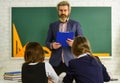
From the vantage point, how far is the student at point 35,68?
2.55m

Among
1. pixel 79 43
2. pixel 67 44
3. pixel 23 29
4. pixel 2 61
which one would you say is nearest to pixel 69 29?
pixel 67 44

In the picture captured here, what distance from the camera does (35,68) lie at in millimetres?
2555

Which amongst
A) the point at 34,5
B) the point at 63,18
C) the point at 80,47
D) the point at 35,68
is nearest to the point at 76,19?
the point at 34,5

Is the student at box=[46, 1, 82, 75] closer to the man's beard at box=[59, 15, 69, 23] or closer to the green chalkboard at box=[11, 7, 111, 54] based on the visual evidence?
the man's beard at box=[59, 15, 69, 23]

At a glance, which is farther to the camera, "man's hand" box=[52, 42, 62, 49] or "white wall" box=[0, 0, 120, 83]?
"white wall" box=[0, 0, 120, 83]

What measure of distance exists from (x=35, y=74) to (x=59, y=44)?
74 centimetres

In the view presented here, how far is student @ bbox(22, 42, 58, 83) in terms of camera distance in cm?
255

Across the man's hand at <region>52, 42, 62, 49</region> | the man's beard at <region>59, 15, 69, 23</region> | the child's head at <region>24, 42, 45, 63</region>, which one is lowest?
the child's head at <region>24, 42, 45, 63</region>

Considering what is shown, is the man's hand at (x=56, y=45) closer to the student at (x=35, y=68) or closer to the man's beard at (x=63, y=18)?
the man's beard at (x=63, y=18)

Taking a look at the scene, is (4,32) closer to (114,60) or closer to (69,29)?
(69,29)

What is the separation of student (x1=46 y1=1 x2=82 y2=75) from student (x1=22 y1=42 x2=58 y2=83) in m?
0.59

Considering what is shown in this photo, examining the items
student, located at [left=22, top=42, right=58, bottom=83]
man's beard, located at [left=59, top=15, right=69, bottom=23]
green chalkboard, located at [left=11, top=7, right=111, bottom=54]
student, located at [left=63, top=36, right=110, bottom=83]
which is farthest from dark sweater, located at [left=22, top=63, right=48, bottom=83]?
green chalkboard, located at [left=11, top=7, right=111, bottom=54]

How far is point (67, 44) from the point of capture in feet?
10.5

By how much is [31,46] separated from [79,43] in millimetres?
516
